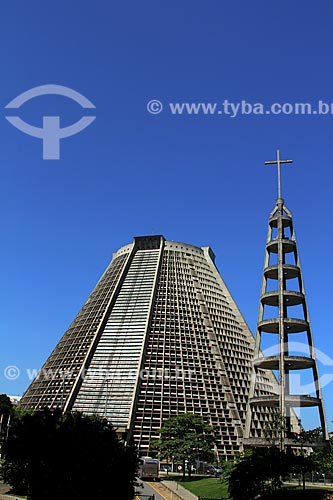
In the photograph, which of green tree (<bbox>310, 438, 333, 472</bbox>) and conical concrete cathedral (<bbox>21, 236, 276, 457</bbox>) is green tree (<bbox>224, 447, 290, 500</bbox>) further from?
conical concrete cathedral (<bbox>21, 236, 276, 457</bbox>)

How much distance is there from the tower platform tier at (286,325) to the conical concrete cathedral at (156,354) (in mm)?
32829

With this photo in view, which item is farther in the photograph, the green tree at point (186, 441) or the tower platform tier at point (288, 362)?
the green tree at point (186, 441)

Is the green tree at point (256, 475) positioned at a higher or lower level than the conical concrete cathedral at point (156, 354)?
lower

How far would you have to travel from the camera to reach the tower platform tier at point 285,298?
73.4m

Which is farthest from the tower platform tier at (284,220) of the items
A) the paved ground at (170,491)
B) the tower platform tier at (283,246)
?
the paved ground at (170,491)

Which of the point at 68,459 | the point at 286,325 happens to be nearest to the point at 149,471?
the point at 286,325

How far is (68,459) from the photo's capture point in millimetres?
31922

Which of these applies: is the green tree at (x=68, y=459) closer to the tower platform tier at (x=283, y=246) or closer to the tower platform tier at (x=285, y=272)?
the tower platform tier at (x=285, y=272)

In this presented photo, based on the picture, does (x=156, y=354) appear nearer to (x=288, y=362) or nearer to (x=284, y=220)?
(x=288, y=362)

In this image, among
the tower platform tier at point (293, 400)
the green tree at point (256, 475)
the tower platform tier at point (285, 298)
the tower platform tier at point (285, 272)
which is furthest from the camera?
the tower platform tier at point (285, 272)

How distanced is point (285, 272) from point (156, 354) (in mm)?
42638

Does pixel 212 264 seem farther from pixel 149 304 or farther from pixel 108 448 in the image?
pixel 108 448

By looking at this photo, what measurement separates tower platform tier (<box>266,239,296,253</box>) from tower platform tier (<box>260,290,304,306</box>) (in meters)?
7.86

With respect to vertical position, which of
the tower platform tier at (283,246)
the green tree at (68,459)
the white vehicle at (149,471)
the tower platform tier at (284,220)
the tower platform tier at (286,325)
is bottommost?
A: the white vehicle at (149,471)
